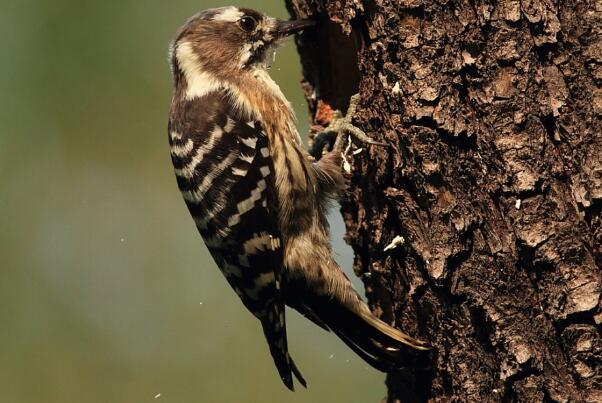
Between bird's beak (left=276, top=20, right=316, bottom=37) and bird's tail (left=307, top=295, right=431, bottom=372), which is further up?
bird's beak (left=276, top=20, right=316, bottom=37)

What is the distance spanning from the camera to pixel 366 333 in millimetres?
4168

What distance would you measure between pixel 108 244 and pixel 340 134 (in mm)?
5369

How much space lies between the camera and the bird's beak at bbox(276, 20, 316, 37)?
15.0 ft

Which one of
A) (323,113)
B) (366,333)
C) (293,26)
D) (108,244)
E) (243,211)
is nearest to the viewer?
(366,333)

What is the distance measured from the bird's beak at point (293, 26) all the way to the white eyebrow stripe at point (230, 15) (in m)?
0.40

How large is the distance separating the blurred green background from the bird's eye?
308cm

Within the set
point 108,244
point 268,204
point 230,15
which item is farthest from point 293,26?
point 108,244

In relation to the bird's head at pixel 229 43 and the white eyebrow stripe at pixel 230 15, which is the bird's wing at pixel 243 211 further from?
Result: the white eyebrow stripe at pixel 230 15

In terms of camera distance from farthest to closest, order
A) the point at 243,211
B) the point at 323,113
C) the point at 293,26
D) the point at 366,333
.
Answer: the point at 323,113 → the point at 293,26 → the point at 243,211 → the point at 366,333

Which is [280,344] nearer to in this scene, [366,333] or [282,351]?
[282,351]

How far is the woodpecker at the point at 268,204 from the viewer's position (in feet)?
14.2

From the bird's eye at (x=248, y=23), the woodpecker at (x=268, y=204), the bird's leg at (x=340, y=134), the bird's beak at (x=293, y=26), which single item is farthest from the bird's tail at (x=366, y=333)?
the bird's eye at (x=248, y=23)

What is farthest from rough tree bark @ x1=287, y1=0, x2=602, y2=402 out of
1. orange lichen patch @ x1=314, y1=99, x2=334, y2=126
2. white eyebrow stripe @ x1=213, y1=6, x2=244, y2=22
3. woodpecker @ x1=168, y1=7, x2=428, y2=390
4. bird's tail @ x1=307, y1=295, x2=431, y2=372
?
white eyebrow stripe @ x1=213, y1=6, x2=244, y2=22

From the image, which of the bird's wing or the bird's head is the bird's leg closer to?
the bird's wing
